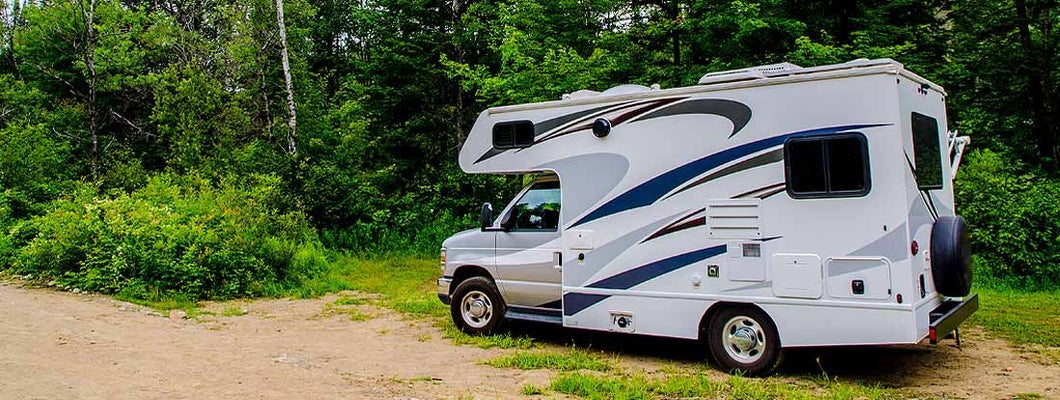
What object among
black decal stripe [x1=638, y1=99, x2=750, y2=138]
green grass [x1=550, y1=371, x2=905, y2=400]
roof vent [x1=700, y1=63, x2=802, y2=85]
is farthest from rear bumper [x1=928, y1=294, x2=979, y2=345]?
roof vent [x1=700, y1=63, x2=802, y2=85]

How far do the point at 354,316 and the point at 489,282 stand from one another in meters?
2.67

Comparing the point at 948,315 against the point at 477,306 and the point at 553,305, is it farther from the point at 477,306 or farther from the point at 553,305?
the point at 477,306

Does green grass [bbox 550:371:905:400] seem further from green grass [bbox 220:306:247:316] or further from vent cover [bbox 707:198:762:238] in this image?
green grass [bbox 220:306:247:316]

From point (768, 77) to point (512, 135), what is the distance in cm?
288

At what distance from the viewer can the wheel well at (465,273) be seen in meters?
8.76

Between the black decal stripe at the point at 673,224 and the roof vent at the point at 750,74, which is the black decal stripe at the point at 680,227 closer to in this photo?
the black decal stripe at the point at 673,224

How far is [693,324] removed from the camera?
22.7 ft

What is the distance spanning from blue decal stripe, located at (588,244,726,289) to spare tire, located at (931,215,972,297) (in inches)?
72.3

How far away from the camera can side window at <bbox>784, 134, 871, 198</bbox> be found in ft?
20.0

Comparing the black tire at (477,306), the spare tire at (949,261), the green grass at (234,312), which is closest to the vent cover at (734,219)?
the spare tire at (949,261)

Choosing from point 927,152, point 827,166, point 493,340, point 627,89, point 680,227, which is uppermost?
point 627,89

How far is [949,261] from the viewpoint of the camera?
634 centimetres

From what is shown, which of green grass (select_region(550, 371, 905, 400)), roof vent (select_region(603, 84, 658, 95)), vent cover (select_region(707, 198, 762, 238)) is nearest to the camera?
green grass (select_region(550, 371, 905, 400))

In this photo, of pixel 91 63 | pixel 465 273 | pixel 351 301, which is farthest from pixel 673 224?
pixel 91 63
